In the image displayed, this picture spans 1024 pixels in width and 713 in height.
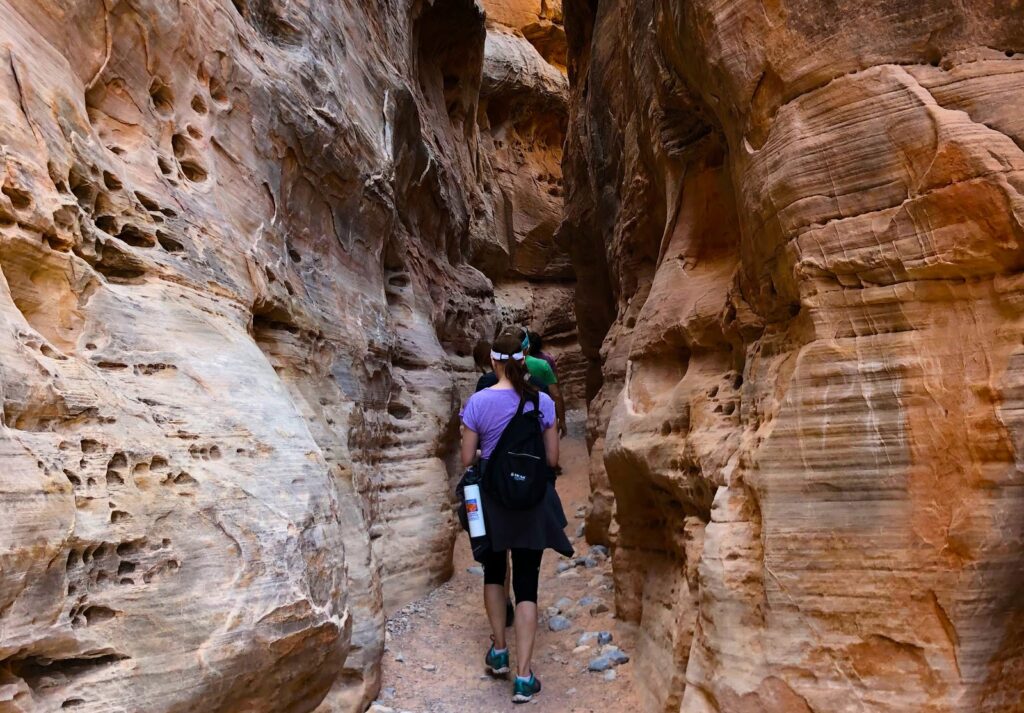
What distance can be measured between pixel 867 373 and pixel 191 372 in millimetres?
2831

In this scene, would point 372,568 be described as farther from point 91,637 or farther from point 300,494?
point 91,637

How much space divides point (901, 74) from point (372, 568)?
3.78m

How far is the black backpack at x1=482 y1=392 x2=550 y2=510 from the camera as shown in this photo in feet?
14.0

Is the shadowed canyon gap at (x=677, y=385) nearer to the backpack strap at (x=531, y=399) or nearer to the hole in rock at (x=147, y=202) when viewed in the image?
the hole in rock at (x=147, y=202)

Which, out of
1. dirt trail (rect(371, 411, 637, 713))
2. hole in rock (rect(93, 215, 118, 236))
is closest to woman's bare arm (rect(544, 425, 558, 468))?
dirt trail (rect(371, 411, 637, 713))

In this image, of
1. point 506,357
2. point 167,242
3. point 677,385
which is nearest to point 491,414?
point 506,357

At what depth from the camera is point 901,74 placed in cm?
294

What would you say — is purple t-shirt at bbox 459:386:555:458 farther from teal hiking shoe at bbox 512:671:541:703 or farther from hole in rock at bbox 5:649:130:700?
hole in rock at bbox 5:649:130:700

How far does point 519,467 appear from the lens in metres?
4.30

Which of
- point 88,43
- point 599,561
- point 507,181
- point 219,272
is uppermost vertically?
point 507,181

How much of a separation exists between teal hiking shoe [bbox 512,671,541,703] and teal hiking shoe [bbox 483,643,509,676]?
0.22 m

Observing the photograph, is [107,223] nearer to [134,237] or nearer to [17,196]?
[134,237]

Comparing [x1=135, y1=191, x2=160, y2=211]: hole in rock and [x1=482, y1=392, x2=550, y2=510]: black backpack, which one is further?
[x1=482, y1=392, x2=550, y2=510]: black backpack

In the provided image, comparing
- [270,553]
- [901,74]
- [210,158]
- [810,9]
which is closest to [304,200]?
[210,158]
